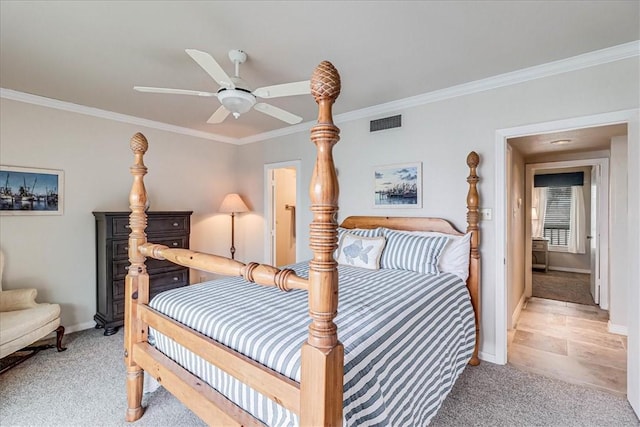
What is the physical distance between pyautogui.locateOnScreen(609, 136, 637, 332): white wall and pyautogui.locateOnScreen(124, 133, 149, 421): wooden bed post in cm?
456

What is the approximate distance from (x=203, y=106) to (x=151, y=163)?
1.23 meters

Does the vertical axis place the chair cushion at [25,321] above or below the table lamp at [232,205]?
below

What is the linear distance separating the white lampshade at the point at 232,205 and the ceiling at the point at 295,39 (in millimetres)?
2015

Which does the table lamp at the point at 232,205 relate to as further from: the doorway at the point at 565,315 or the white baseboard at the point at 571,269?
the white baseboard at the point at 571,269

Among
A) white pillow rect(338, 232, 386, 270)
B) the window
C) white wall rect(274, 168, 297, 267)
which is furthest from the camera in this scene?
the window

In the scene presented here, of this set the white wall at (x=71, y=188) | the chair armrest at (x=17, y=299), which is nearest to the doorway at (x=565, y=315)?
the white wall at (x=71, y=188)

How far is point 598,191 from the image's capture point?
402cm

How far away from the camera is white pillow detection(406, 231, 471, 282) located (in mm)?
2660

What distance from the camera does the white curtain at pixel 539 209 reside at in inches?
277

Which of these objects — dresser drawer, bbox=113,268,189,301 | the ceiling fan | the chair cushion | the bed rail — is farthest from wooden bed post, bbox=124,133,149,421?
dresser drawer, bbox=113,268,189,301

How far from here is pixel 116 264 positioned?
327cm

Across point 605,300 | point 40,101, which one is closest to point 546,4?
point 605,300

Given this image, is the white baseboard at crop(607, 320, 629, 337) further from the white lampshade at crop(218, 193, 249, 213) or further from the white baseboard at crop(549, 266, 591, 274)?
the white lampshade at crop(218, 193, 249, 213)

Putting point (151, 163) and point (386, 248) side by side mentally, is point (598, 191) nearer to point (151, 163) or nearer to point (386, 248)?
point (386, 248)
